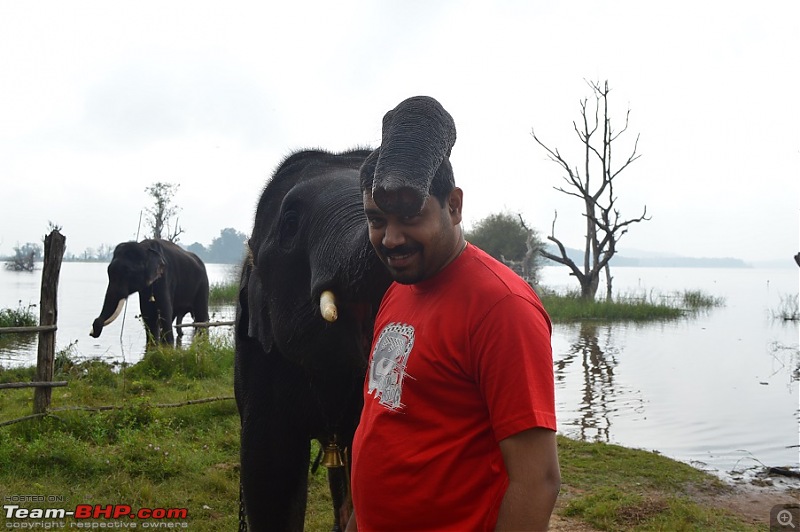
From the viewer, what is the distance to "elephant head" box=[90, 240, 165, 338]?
37.5 ft

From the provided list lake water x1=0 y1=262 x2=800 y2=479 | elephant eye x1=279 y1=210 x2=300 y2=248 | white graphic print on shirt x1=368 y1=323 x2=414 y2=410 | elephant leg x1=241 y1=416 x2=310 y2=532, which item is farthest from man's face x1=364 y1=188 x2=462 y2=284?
lake water x1=0 y1=262 x2=800 y2=479

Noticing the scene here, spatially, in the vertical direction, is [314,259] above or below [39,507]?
above

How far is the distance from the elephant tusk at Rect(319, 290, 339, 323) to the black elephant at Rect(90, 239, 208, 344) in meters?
9.57

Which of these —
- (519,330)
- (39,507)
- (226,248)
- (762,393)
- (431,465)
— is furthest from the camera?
(226,248)

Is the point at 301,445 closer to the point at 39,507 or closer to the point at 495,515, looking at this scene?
the point at 495,515

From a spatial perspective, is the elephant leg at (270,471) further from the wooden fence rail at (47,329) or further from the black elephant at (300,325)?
the wooden fence rail at (47,329)

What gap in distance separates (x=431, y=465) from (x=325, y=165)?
1.78 meters

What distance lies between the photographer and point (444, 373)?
1550mm

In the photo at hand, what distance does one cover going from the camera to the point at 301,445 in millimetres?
3104

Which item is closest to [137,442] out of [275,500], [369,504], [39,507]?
[39,507]

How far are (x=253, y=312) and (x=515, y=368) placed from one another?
1.80 metres

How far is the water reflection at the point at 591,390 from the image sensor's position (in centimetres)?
807

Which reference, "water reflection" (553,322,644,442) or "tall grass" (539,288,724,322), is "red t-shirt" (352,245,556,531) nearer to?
"water reflection" (553,322,644,442)

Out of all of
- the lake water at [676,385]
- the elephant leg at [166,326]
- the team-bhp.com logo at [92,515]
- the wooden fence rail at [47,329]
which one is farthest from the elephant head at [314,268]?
the elephant leg at [166,326]
